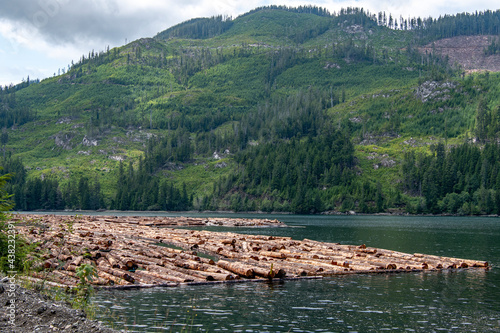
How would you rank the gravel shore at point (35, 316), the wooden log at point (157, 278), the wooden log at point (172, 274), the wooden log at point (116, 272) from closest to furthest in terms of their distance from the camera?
the gravel shore at point (35, 316)
the wooden log at point (116, 272)
the wooden log at point (157, 278)
the wooden log at point (172, 274)

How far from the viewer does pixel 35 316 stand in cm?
2030

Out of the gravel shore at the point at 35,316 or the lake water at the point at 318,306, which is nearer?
the gravel shore at the point at 35,316

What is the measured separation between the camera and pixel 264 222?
134m

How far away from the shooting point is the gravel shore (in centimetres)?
1916

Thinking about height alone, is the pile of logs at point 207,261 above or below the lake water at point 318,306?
above

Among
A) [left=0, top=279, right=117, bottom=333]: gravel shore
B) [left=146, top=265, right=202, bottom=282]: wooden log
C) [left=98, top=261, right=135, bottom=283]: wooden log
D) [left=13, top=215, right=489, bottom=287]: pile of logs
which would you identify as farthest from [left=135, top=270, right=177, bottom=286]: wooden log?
[left=0, top=279, right=117, bottom=333]: gravel shore

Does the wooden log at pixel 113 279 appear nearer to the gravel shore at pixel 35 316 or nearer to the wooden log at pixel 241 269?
the wooden log at pixel 241 269

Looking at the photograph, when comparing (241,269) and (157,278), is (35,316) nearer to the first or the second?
(157,278)

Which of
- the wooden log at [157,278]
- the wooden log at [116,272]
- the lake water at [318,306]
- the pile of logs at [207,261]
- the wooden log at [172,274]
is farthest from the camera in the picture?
the wooden log at [172,274]

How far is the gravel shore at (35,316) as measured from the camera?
62.8 ft

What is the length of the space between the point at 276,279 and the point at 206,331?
1809cm

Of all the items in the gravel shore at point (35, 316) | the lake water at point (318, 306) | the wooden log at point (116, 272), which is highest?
the gravel shore at point (35, 316)

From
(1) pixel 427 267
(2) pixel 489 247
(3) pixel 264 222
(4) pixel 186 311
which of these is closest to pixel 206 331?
(4) pixel 186 311

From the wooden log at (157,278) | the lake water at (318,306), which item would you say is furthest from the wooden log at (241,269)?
the wooden log at (157,278)
